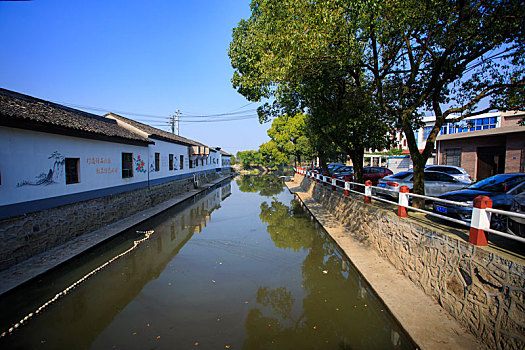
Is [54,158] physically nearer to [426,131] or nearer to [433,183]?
[433,183]

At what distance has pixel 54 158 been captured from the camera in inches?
313

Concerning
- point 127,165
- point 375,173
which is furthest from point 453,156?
point 127,165

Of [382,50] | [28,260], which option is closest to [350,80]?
[382,50]

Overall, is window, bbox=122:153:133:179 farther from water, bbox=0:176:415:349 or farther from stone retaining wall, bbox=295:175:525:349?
stone retaining wall, bbox=295:175:525:349

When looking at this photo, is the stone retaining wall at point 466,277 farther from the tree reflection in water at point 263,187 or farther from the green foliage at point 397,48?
the tree reflection in water at point 263,187

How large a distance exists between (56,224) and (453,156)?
22.4m

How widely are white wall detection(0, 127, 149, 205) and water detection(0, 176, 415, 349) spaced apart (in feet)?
7.84

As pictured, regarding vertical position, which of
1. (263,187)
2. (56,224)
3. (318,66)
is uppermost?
(318,66)

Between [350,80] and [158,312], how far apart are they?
11.8m

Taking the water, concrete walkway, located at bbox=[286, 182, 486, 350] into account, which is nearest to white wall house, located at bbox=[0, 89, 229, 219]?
the water

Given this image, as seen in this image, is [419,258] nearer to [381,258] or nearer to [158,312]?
[381,258]

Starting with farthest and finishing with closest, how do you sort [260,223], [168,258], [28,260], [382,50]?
[260,223] → [382,50] → [168,258] → [28,260]

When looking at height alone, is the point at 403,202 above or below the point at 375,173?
below

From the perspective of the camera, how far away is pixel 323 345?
363 cm
